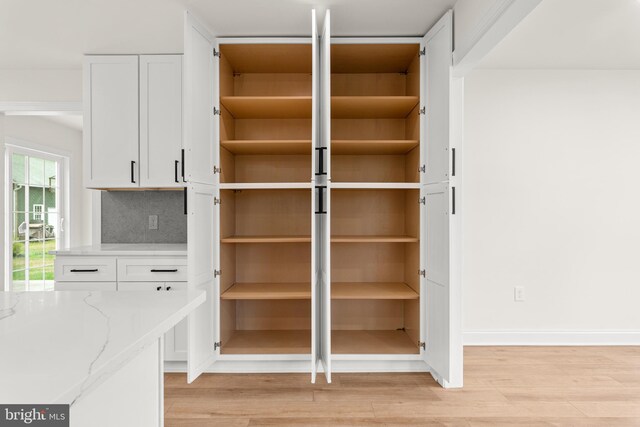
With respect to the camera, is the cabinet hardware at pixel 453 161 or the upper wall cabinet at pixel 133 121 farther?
the upper wall cabinet at pixel 133 121

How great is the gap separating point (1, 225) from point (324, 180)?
308 cm

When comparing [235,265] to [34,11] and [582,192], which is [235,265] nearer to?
[34,11]

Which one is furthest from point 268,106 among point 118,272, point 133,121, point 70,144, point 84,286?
point 70,144

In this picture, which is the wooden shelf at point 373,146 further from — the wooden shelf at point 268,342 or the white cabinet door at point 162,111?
the wooden shelf at point 268,342

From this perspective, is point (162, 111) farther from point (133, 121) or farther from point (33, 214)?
point (33, 214)

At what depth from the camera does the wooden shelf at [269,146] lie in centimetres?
270

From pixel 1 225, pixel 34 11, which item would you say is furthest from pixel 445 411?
pixel 1 225

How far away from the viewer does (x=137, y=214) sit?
3.34 metres

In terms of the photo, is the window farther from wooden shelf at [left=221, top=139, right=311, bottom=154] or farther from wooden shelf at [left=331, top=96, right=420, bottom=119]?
wooden shelf at [left=331, top=96, right=420, bottom=119]

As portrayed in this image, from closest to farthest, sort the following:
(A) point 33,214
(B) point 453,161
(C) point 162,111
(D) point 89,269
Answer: (B) point 453,161
(D) point 89,269
(C) point 162,111
(A) point 33,214

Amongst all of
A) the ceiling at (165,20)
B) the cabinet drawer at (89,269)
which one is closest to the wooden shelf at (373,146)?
the ceiling at (165,20)

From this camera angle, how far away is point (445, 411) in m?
2.26

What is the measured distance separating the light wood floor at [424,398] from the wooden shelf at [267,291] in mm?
539

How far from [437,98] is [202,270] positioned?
1844 millimetres
